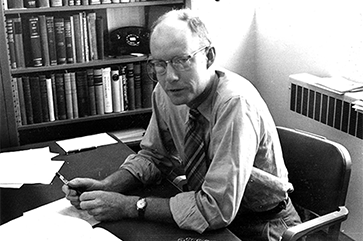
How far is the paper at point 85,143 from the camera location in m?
1.93

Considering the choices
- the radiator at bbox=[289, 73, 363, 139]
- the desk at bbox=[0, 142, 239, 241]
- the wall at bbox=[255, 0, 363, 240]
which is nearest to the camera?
the desk at bbox=[0, 142, 239, 241]

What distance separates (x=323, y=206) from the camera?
5.09 feet

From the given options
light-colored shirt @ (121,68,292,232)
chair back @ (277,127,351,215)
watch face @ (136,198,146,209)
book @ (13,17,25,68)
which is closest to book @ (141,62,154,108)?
book @ (13,17,25,68)

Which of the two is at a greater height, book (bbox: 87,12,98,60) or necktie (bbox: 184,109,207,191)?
book (bbox: 87,12,98,60)

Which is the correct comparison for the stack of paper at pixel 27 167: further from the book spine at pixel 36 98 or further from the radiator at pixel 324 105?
the radiator at pixel 324 105

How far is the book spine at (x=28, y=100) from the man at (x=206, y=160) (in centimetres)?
109

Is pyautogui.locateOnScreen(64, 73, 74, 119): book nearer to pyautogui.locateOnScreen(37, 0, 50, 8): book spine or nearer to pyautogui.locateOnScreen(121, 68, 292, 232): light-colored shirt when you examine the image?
pyautogui.locateOnScreen(37, 0, 50, 8): book spine

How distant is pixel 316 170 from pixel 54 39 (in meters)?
1.61

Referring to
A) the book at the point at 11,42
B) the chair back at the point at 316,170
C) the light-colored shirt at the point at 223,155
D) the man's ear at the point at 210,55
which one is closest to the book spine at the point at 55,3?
the book at the point at 11,42

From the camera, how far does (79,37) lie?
8.40 feet

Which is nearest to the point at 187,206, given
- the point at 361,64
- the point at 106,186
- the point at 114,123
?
the point at 106,186

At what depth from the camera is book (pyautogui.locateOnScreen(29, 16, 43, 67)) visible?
244 centimetres

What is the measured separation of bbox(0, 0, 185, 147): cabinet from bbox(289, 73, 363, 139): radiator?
88 cm

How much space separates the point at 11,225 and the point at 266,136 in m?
0.83
